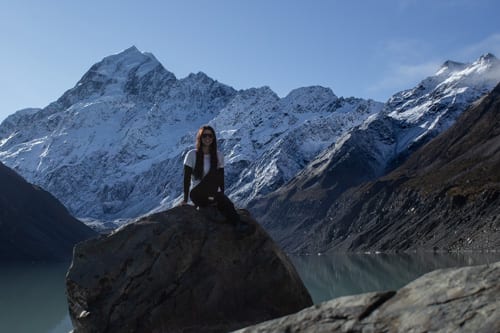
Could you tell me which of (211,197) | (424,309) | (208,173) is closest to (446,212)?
(211,197)

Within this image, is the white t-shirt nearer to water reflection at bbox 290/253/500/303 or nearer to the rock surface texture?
the rock surface texture

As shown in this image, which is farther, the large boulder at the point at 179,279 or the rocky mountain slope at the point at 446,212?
the rocky mountain slope at the point at 446,212

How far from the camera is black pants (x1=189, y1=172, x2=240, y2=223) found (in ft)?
48.7

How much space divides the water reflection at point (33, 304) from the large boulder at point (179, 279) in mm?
40879

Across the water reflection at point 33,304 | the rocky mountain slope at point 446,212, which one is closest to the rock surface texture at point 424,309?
the water reflection at point 33,304

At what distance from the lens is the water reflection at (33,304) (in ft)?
190

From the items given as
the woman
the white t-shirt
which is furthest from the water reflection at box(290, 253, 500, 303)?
the white t-shirt

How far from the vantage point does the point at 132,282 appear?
14422 millimetres

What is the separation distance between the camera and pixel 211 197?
15250mm

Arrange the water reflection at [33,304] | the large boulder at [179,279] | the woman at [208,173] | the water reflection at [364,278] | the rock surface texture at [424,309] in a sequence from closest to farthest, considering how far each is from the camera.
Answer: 1. the rock surface texture at [424,309]
2. the large boulder at [179,279]
3. the woman at [208,173]
4. the water reflection at [33,304]
5. the water reflection at [364,278]

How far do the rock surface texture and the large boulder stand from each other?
5.45 metres

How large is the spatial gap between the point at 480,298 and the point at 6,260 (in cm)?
17995

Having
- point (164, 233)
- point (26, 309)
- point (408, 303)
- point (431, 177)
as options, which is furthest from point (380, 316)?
point (431, 177)

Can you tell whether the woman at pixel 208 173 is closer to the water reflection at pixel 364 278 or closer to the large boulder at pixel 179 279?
the large boulder at pixel 179 279
